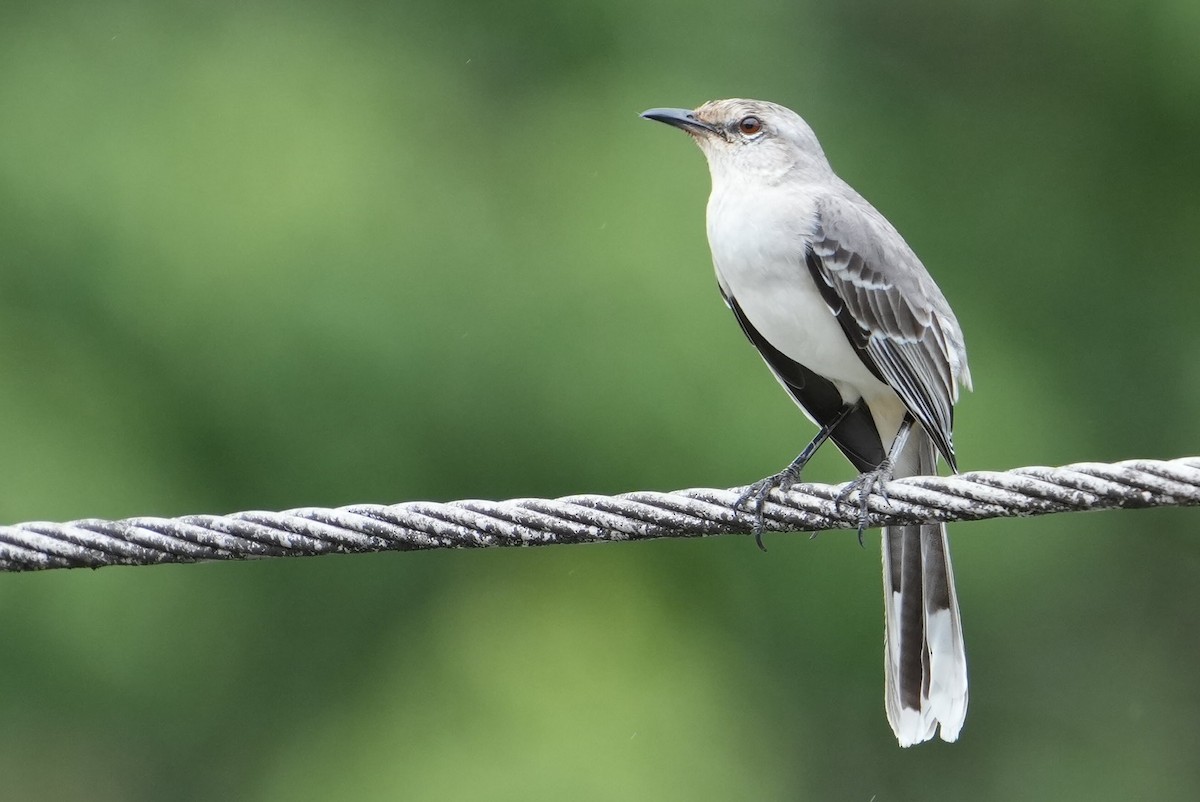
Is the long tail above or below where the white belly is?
below

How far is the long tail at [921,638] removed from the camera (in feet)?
16.1

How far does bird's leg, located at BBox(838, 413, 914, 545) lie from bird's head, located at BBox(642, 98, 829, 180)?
3.51 ft

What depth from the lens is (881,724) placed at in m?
9.38

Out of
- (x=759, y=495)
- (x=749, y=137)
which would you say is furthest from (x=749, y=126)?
(x=759, y=495)

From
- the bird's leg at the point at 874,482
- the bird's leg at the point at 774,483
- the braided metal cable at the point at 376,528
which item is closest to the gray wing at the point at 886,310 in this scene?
the bird's leg at the point at 874,482

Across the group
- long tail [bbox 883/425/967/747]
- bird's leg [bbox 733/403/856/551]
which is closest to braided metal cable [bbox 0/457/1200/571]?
bird's leg [bbox 733/403/856/551]

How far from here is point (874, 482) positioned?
14.1ft

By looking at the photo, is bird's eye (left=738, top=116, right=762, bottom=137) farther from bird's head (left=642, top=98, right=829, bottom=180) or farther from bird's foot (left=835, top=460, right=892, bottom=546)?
bird's foot (left=835, top=460, right=892, bottom=546)

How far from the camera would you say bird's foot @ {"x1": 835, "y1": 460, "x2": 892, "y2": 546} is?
3666 mm

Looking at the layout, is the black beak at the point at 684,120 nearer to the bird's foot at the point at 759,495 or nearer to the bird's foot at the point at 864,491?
the bird's foot at the point at 759,495

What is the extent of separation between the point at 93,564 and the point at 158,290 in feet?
17.2

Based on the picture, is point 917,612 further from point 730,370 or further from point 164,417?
point 164,417

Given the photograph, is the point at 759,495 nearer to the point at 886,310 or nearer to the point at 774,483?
the point at 774,483

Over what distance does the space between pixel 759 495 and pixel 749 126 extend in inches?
77.9
